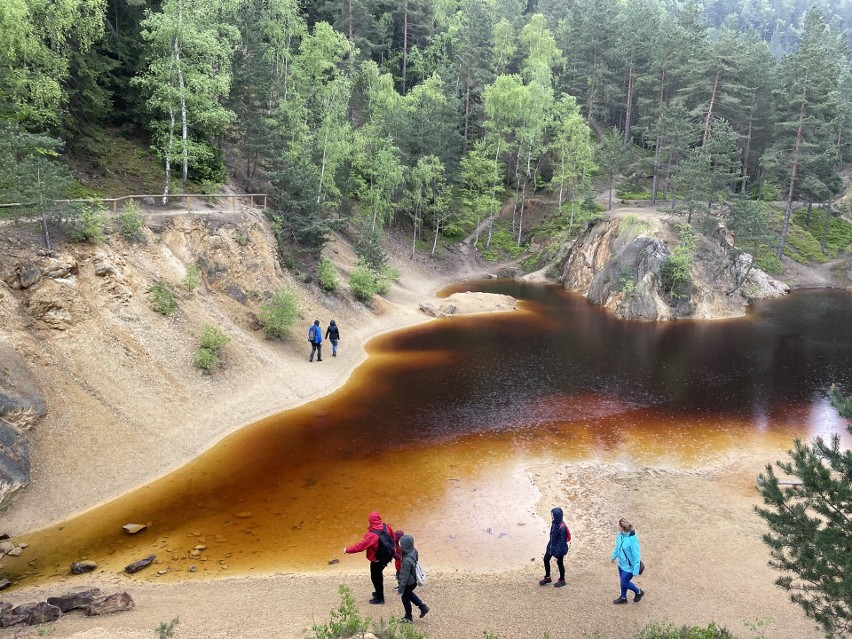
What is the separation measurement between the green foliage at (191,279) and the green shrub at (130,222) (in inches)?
104

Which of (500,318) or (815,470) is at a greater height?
(815,470)

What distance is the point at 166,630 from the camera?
30.7 feet

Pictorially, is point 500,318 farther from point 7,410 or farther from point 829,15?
point 829,15

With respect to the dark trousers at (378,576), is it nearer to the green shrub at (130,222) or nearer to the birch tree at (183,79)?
the green shrub at (130,222)

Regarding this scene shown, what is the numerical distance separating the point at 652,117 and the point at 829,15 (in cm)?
16654

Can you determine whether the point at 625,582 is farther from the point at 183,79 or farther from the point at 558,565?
the point at 183,79

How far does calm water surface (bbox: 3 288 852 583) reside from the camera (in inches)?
563

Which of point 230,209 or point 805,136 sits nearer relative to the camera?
point 230,209

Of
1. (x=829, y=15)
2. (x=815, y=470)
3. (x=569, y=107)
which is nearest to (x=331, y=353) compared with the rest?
(x=815, y=470)

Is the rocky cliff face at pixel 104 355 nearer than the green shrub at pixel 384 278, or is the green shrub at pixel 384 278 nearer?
the rocky cliff face at pixel 104 355

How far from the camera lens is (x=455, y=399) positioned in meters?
26.0

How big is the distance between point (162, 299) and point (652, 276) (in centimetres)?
4018

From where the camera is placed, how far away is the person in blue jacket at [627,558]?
11.4 m

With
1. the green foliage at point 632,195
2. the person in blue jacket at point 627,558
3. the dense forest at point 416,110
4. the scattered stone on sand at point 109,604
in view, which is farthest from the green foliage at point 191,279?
the green foliage at point 632,195
